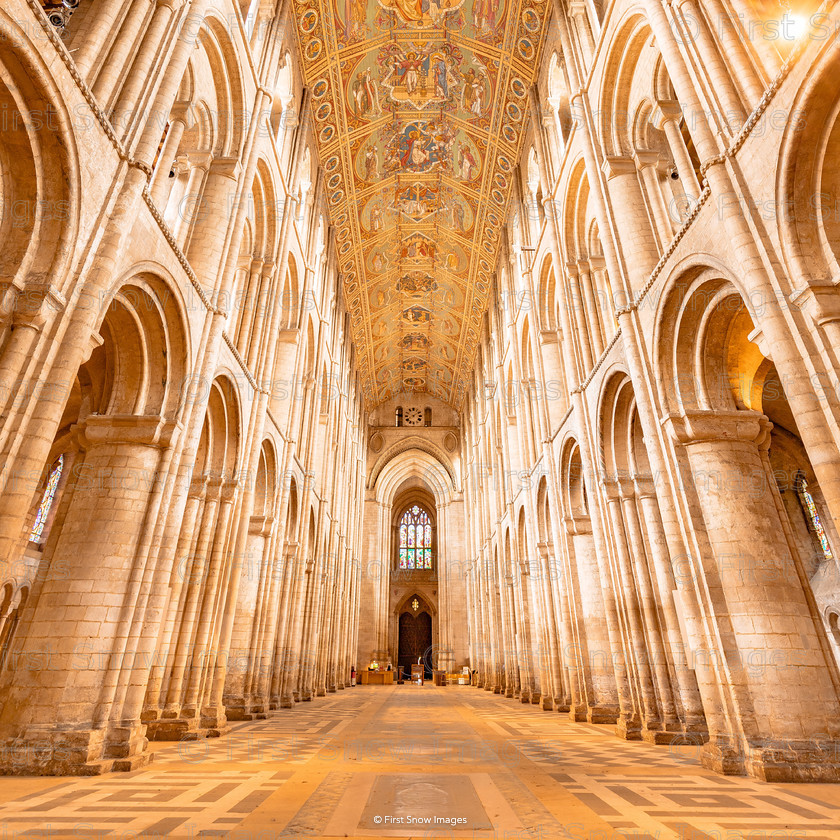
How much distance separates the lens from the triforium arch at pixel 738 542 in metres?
6.08

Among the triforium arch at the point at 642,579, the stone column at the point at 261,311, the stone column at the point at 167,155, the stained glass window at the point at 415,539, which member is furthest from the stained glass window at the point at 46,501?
the stained glass window at the point at 415,539

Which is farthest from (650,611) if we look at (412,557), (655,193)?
(412,557)

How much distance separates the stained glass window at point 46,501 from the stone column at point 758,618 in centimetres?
1603

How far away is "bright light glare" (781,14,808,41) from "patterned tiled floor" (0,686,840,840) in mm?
7719

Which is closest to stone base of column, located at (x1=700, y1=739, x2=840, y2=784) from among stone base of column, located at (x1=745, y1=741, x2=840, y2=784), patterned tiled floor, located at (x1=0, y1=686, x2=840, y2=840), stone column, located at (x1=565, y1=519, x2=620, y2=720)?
stone base of column, located at (x1=745, y1=741, x2=840, y2=784)

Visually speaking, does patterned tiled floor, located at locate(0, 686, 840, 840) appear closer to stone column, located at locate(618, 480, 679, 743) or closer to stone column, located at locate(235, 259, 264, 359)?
stone column, located at locate(618, 480, 679, 743)

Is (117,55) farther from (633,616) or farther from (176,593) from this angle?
(633,616)

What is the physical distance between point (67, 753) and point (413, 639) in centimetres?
3914

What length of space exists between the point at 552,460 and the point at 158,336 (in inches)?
411

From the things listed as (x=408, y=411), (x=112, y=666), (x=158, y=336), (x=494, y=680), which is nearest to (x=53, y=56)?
(x=158, y=336)

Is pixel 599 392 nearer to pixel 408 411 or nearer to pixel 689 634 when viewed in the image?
pixel 689 634

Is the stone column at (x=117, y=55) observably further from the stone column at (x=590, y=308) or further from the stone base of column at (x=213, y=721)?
the stone column at (x=590, y=308)

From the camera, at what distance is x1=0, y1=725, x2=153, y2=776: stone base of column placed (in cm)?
554

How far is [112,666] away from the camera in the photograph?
6496 mm
